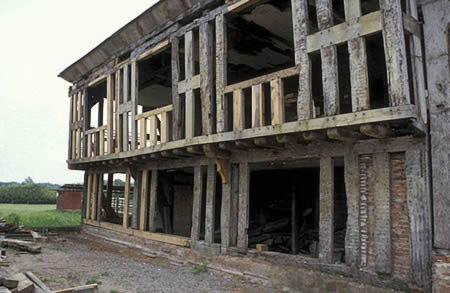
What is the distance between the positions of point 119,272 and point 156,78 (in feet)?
26.1

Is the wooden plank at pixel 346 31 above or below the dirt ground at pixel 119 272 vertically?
above

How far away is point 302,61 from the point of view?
7.27m

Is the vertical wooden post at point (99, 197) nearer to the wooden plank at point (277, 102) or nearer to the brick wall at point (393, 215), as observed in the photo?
the wooden plank at point (277, 102)

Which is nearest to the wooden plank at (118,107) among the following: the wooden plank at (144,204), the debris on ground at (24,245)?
the wooden plank at (144,204)

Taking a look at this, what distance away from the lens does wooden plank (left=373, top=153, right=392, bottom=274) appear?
20.8 ft

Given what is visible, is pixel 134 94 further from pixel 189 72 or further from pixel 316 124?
pixel 316 124

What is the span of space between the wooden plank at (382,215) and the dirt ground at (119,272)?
1962 mm

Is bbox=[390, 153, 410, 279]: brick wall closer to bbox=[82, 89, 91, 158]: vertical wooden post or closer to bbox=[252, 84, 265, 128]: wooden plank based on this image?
bbox=[252, 84, 265, 128]: wooden plank

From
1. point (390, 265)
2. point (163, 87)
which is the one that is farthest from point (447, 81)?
point (163, 87)

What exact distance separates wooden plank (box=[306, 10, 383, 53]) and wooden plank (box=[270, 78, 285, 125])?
898mm

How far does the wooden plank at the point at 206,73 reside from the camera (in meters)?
9.23

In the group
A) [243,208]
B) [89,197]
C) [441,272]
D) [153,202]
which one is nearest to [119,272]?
[243,208]

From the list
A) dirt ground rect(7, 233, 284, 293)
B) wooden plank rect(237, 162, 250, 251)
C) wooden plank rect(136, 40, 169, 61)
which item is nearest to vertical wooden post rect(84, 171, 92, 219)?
dirt ground rect(7, 233, 284, 293)

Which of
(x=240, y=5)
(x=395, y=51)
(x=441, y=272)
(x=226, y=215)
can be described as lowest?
(x=441, y=272)
